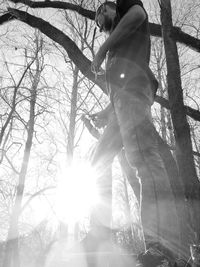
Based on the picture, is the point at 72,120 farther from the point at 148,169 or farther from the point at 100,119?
the point at 148,169

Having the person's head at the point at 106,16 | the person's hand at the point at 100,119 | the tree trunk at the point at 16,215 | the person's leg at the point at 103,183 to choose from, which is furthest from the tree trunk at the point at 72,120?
the person's head at the point at 106,16

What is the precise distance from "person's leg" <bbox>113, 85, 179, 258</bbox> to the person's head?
0.77 meters

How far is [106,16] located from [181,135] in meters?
1.69

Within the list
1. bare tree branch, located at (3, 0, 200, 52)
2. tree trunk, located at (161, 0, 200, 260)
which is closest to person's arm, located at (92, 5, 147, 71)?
tree trunk, located at (161, 0, 200, 260)

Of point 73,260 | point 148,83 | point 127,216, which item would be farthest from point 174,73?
point 127,216

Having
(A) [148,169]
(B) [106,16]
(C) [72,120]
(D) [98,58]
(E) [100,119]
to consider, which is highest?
(C) [72,120]

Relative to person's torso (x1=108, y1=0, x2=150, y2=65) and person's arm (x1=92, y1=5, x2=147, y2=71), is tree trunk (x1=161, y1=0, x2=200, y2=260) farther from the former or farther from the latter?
person's arm (x1=92, y1=5, x2=147, y2=71)

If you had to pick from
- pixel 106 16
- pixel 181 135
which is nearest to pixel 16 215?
pixel 181 135

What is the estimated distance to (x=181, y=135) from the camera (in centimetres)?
318

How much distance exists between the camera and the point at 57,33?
368cm

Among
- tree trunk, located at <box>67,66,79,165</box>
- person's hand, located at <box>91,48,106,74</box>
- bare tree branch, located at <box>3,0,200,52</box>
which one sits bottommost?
person's hand, located at <box>91,48,106,74</box>

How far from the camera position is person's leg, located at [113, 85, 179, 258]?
1.30 meters

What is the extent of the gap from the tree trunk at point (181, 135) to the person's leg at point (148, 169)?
1491mm

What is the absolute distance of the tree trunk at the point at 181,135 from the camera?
2.84 metres
